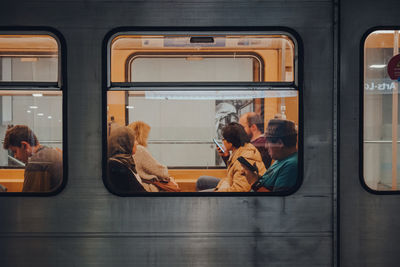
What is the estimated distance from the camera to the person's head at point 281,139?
243cm

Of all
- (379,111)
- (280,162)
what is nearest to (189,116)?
(280,162)

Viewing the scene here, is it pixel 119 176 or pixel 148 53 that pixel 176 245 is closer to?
pixel 119 176

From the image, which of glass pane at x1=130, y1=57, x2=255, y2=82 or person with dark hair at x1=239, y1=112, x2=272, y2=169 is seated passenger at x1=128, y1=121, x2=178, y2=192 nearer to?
glass pane at x1=130, y1=57, x2=255, y2=82

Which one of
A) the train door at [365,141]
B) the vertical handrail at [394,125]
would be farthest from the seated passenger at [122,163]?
the vertical handrail at [394,125]

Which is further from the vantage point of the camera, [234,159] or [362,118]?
[234,159]

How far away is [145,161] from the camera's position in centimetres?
250

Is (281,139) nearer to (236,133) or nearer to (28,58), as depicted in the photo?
(236,133)

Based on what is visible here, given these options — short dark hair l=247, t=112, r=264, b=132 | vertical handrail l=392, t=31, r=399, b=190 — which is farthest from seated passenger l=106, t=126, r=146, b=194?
vertical handrail l=392, t=31, r=399, b=190

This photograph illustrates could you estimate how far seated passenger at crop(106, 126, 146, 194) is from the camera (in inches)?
95.5

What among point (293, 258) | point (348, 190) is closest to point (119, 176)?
point (293, 258)

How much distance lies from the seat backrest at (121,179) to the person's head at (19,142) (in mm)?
592

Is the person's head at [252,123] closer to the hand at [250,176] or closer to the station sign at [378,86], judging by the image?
the hand at [250,176]

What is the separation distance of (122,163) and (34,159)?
639 mm

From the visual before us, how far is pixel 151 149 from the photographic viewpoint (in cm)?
250
